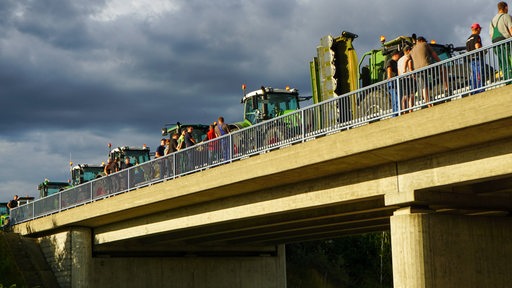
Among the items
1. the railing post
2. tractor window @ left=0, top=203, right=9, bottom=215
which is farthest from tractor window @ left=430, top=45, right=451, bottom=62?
tractor window @ left=0, top=203, right=9, bottom=215

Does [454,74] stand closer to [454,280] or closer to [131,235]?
[454,280]

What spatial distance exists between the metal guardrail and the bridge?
0.84ft

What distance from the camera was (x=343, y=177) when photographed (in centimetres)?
1936

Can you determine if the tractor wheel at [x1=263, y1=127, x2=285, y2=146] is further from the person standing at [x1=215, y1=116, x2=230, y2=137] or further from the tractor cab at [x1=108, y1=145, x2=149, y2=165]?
the tractor cab at [x1=108, y1=145, x2=149, y2=165]

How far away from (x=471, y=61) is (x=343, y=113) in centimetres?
379

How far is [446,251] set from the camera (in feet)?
56.3

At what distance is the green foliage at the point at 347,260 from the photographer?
5094 cm

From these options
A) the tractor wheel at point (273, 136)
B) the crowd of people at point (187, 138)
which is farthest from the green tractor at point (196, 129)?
the tractor wheel at point (273, 136)

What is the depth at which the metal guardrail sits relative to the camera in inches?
593

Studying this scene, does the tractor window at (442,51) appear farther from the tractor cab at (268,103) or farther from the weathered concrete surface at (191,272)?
the weathered concrete surface at (191,272)

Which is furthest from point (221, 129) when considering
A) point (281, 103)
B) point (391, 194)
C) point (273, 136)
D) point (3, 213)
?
point (3, 213)

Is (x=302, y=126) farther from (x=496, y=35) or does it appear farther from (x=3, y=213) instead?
(x=3, y=213)

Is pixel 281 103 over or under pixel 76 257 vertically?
over

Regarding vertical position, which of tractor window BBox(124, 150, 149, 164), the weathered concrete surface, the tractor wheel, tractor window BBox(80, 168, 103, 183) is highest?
tractor window BBox(124, 150, 149, 164)
